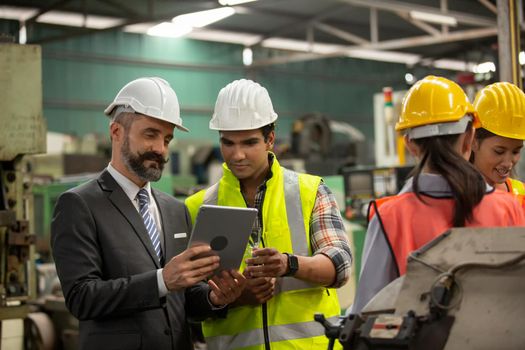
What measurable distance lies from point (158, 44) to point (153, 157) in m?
10.9

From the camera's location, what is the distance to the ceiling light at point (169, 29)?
1208 cm

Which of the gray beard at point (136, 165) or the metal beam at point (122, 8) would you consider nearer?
the gray beard at point (136, 165)

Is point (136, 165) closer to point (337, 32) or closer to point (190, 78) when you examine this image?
point (337, 32)

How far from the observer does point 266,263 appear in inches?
82.9

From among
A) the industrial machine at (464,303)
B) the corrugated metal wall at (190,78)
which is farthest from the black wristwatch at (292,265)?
the corrugated metal wall at (190,78)

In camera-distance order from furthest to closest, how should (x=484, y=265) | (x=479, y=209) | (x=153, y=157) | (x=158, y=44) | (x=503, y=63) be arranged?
(x=158, y=44)
(x=503, y=63)
(x=153, y=157)
(x=479, y=209)
(x=484, y=265)

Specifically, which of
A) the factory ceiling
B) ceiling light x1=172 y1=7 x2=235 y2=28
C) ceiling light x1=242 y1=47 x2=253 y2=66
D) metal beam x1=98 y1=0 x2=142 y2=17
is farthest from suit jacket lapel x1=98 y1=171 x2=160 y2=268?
ceiling light x1=242 y1=47 x2=253 y2=66

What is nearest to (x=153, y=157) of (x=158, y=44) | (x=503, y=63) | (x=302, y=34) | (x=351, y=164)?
(x=503, y=63)

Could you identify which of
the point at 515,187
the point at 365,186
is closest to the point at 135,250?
the point at 515,187

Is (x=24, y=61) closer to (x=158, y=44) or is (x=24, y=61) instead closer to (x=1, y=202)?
(x=1, y=202)

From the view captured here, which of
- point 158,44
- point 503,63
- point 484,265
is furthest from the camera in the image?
point 158,44

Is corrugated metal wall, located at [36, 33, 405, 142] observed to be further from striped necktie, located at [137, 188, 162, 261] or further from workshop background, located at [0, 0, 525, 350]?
striped necktie, located at [137, 188, 162, 261]

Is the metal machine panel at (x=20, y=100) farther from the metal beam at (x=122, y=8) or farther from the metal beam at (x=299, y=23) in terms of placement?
the metal beam at (x=299, y=23)

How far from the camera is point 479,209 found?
166cm
